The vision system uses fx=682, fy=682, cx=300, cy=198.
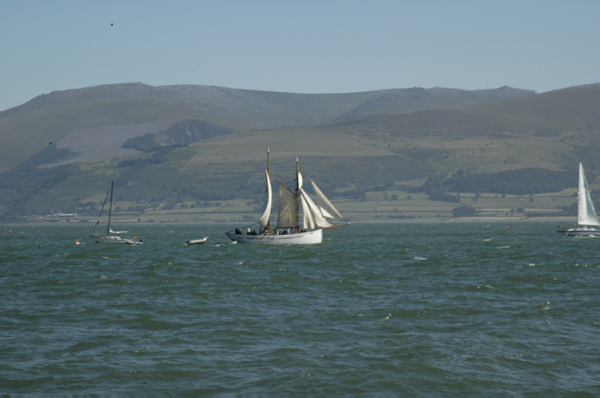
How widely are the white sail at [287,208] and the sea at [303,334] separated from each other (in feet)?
147

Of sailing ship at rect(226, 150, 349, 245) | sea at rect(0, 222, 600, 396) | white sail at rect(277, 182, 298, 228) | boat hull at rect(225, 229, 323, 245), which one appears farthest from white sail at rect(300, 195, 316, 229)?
sea at rect(0, 222, 600, 396)

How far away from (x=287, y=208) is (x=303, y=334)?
2792 inches

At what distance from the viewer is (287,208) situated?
330 ft

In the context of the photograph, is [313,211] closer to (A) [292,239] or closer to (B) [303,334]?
(A) [292,239]

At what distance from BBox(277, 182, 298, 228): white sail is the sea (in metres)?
44.7

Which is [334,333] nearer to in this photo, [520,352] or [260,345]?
[260,345]

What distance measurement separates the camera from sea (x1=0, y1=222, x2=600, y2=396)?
22922mm

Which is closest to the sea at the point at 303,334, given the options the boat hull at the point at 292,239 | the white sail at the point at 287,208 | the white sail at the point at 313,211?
the boat hull at the point at 292,239

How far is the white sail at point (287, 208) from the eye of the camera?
3938 inches

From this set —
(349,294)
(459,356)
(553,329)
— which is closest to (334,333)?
(459,356)

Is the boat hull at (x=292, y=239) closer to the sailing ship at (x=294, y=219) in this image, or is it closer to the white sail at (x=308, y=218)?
the sailing ship at (x=294, y=219)

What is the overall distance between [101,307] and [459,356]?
2101 cm

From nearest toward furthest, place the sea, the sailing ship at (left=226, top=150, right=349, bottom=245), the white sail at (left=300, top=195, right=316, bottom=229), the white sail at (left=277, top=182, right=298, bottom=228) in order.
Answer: the sea → the sailing ship at (left=226, top=150, right=349, bottom=245) → the white sail at (left=300, top=195, right=316, bottom=229) → the white sail at (left=277, top=182, right=298, bottom=228)

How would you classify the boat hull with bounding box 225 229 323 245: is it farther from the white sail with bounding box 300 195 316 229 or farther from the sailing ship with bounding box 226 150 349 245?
the white sail with bounding box 300 195 316 229
